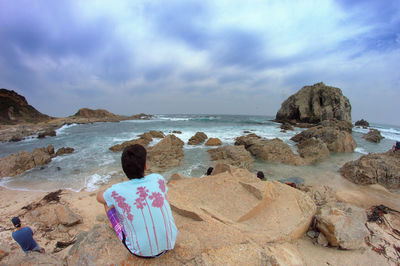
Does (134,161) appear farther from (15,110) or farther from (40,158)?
(15,110)

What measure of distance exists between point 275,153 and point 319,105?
31.7 meters

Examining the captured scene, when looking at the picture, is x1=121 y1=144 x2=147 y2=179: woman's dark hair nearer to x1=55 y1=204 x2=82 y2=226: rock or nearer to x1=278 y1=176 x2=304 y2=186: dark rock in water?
x1=55 y1=204 x2=82 y2=226: rock

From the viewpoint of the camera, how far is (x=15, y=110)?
137ft

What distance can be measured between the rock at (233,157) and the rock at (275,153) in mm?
909

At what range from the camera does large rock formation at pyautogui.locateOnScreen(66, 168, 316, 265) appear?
1.92 metres

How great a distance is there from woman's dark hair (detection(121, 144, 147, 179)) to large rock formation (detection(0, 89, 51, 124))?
5357cm

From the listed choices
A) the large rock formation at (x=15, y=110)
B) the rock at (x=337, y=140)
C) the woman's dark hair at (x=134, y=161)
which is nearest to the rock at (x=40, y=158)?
the woman's dark hair at (x=134, y=161)

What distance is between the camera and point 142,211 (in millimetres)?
1537

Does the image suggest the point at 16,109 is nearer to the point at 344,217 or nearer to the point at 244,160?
the point at 244,160

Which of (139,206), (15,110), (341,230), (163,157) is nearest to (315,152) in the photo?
(341,230)

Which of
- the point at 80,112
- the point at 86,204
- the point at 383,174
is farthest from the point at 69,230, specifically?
the point at 80,112

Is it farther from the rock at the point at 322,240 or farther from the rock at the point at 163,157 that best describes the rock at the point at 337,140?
the rock at the point at 322,240

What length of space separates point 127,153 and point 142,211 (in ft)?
1.83

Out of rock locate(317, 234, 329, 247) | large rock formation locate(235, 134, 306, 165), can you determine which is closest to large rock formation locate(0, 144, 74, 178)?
rock locate(317, 234, 329, 247)
